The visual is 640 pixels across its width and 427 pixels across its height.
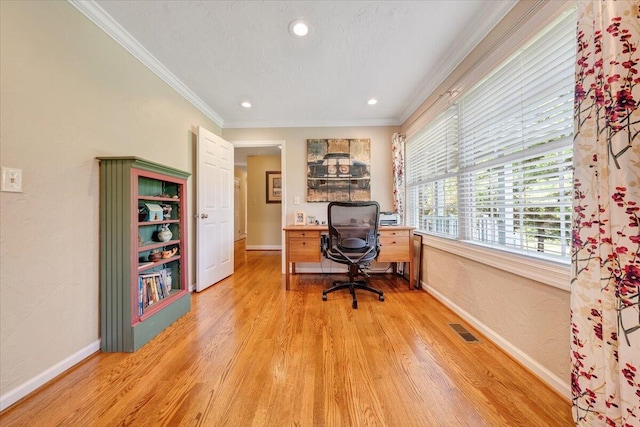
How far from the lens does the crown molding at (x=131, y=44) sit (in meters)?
1.42

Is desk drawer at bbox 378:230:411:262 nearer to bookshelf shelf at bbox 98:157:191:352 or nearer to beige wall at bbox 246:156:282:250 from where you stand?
bookshelf shelf at bbox 98:157:191:352

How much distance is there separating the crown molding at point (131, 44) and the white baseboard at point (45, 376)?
7.12ft

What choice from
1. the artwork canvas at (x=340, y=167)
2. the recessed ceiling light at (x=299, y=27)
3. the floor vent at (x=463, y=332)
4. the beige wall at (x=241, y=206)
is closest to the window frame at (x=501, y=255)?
the floor vent at (x=463, y=332)

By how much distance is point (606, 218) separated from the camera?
30.6 inches

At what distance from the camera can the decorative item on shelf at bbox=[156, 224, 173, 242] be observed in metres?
1.91

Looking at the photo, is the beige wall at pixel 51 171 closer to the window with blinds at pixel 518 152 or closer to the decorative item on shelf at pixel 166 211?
the decorative item on shelf at pixel 166 211

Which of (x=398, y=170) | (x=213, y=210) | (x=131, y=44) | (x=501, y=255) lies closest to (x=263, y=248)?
(x=213, y=210)

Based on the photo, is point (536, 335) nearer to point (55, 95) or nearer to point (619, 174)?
point (619, 174)

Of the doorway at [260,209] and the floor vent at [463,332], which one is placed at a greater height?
the doorway at [260,209]

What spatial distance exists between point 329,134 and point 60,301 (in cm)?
310

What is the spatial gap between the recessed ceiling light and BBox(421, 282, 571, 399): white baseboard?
255 centimetres

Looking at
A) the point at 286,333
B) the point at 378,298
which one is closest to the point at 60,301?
the point at 286,333

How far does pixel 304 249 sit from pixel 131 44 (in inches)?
94.1

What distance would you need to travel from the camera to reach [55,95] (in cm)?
127
